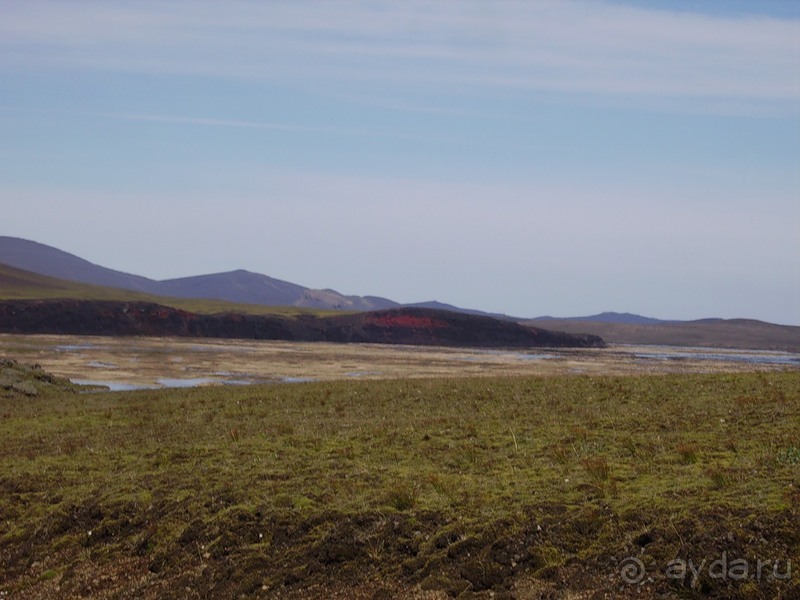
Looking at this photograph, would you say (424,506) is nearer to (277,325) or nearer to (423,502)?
(423,502)

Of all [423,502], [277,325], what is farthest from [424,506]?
[277,325]

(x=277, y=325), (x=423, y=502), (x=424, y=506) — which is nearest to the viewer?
(x=424, y=506)

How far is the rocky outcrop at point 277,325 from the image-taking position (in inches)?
4444

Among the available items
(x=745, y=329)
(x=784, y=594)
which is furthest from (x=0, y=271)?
(x=784, y=594)

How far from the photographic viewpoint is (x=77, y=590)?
13.2 meters

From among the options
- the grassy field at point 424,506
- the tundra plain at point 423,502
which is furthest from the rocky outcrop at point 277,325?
the grassy field at point 424,506

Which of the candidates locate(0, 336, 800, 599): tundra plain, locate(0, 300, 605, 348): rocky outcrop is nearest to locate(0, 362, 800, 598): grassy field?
locate(0, 336, 800, 599): tundra plain

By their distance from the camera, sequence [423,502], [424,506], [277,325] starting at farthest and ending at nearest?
[277,325] → [423,502] → [424,506]

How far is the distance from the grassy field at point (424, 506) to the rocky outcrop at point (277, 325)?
9448cm

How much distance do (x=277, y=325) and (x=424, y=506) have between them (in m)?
114

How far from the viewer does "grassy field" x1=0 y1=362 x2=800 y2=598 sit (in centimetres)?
1143

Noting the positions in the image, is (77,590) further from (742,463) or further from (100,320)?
(100,320)

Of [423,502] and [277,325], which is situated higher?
[277,325]

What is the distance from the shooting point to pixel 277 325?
12606cm
